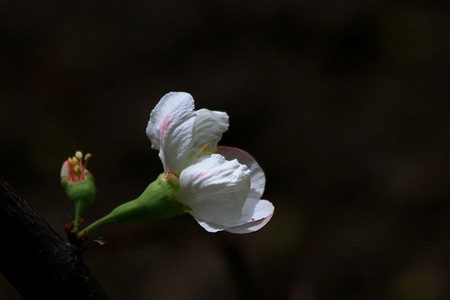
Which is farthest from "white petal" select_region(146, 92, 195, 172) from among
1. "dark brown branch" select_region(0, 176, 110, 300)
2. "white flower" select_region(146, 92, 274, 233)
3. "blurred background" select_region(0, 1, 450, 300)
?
"blurred background" select_region(0, 1, 450, 300)

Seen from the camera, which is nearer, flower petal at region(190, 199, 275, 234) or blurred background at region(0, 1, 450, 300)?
flower petal at region(190, 199, 275, 234)

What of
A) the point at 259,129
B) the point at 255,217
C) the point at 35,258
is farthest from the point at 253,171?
the point at 259,129

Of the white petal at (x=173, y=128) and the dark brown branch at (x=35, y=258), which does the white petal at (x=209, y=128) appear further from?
the dark brown branch at (x=35, y=258)

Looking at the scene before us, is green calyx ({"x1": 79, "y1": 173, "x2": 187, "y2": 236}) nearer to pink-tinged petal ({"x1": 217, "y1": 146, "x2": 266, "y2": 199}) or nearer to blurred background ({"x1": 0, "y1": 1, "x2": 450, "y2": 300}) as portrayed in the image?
pink-tinged petal ({"x1": 217, "y1": 146, "x2": 266, "y2": 199})

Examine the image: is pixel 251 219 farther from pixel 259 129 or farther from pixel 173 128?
pixel 259 129

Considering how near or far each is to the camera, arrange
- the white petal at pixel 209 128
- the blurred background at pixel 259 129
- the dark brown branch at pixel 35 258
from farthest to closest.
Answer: the blurred background at pixel 259 129, the white petal at pixel 209 128, the dark brown branch at pixel 35 258

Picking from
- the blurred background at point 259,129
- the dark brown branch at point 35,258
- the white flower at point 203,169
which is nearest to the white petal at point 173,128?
the white flower at point 203,169
